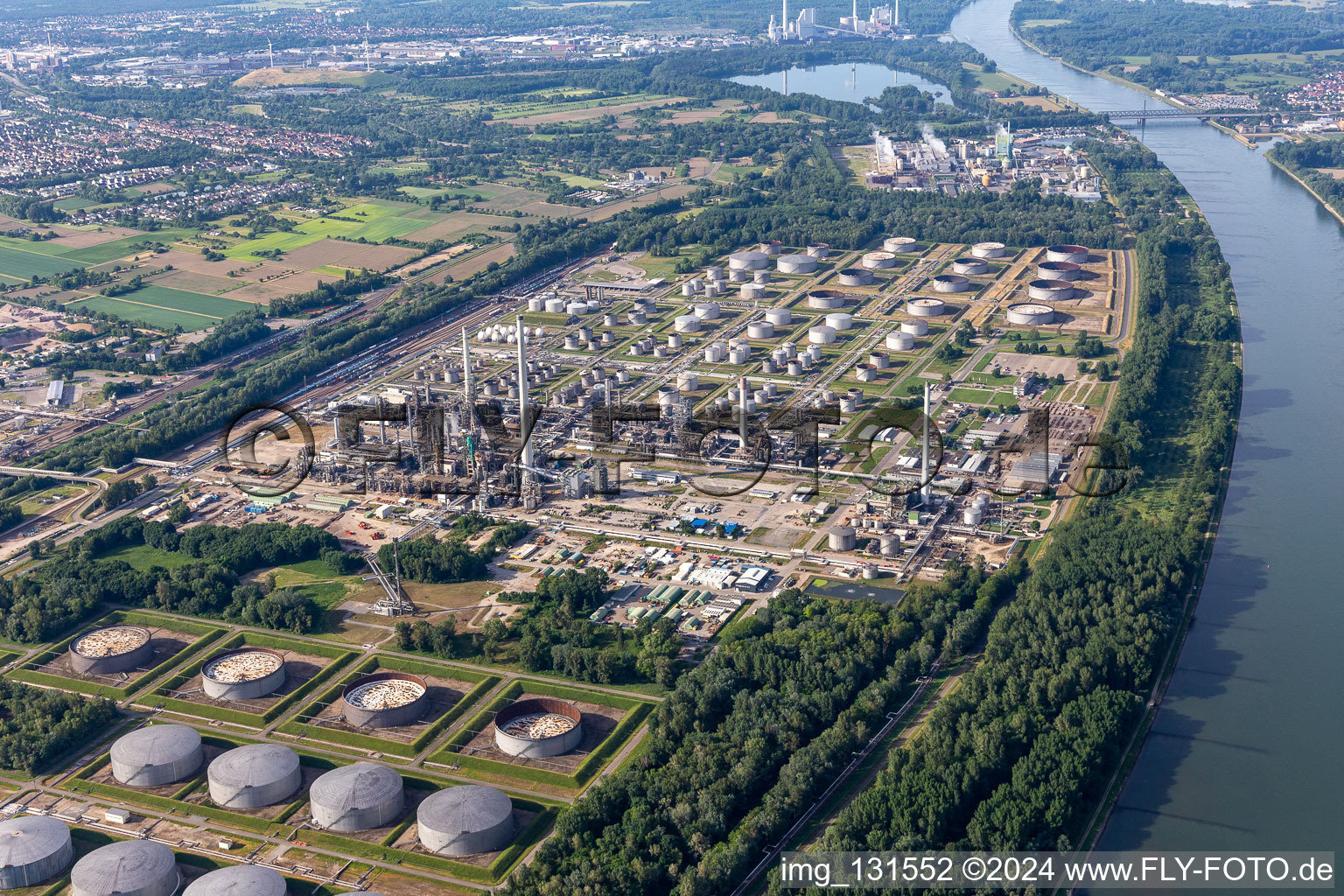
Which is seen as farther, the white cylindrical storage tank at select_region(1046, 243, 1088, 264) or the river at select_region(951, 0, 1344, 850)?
the white cylindrical storage tank at select_region(1046, 243, 1088, 264)

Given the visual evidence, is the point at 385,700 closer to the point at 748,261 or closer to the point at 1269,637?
the point at 1269,637

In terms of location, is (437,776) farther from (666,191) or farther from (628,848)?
(666,191)

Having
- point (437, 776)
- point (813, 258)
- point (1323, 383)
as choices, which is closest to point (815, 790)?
point (437, 776)

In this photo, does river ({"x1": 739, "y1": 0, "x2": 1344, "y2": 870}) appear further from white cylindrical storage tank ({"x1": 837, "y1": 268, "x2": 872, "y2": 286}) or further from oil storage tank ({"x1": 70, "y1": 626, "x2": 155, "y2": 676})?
oil storage tank ({"x1": 70, "y1": 626, "x2": 155, "y2": 676})

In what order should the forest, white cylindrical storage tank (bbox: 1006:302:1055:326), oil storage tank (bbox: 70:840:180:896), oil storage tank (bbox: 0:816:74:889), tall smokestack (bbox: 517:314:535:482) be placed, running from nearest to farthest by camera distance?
oil storage tank (bbox: 70:840:180:896) → oil storage tank (bbox: 0:816:74:889) → the forest → tall smokestack (bbox: 517:314:535:482) → white cylindrical storage tank (bbox: 1006:302:1055:326)

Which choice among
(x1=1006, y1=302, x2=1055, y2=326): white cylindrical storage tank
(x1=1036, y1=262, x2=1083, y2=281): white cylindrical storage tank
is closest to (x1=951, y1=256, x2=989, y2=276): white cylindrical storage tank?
(x1=1036, y1=262, x2=1083, y2=281): white cylindrical storage tank

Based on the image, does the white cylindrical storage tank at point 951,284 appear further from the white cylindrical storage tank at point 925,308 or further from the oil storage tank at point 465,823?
the oil storage tank at point 465,823

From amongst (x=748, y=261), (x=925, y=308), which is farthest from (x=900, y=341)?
(x=748, y=261)
